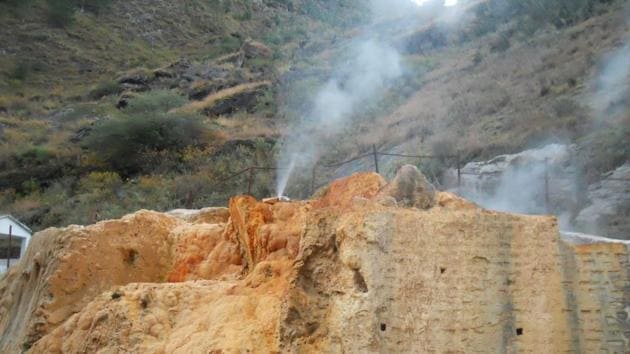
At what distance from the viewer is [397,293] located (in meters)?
4.27

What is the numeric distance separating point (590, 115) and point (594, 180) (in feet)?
11.0

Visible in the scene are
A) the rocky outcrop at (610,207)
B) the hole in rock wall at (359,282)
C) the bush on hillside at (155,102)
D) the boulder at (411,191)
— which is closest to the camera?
the hole in rock wall at (359,282)

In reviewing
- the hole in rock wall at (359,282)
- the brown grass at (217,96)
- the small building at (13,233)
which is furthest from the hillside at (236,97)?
the hole in rock wall at (359,282)

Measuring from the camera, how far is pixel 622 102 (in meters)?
15.3

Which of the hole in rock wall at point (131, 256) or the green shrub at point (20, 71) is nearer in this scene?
the hole in rock wall at point (131, 256)

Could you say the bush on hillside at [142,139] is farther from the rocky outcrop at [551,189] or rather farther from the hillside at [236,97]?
the rocky outcrop at [551,189]

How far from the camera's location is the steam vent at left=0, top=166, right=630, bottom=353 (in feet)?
14.0

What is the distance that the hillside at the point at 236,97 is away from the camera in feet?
56.8

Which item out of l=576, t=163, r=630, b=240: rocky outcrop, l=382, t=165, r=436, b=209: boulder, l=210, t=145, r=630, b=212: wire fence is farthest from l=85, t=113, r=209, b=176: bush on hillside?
l=382, t=165, r=436, b=209: boulder

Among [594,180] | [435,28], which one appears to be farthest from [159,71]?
[594,180]

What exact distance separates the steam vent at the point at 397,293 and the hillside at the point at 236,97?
8271 millimetres

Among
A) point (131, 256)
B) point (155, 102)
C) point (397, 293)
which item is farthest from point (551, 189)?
point (155, 102)

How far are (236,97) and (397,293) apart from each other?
85.8 ft

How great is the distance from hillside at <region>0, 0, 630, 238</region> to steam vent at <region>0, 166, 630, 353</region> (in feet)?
27.1
